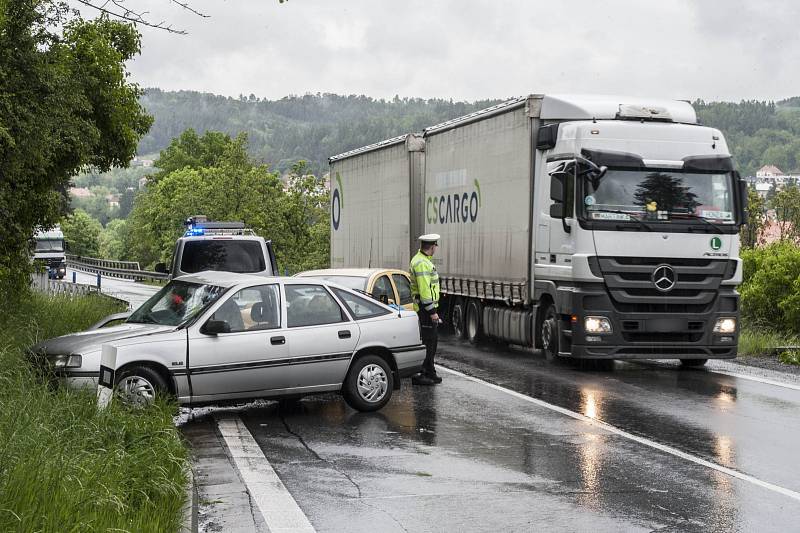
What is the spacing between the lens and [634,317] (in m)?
15.6

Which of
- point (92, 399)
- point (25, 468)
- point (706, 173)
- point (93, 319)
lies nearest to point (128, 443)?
point (92, 399)

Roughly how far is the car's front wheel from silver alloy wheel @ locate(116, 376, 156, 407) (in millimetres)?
2143

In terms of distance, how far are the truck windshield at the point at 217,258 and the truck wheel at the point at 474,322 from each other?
395 centimetres

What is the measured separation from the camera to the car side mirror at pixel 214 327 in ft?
35.8

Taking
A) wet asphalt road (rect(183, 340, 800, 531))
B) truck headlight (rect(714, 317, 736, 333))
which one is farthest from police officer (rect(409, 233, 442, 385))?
truck headlight (rect(714, 317, 736, 333))

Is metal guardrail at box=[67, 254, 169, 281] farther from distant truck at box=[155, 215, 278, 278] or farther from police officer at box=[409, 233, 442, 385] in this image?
police officer at box=[409, 233, 442, 385]

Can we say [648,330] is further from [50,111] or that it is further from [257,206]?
[257,206]

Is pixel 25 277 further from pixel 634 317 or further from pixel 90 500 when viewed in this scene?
pixel 90 500

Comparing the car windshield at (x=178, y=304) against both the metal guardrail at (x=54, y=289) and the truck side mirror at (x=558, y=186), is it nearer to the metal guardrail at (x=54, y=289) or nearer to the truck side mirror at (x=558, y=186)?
the truck side mirror at (x=558, y=186)

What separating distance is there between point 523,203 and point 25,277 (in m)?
7.37

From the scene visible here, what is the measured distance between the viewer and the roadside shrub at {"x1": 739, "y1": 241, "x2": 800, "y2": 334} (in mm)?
19531

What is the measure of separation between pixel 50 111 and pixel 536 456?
823 centimetres

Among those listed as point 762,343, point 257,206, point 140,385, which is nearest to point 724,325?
point 762,343

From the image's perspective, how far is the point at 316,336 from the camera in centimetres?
1157
